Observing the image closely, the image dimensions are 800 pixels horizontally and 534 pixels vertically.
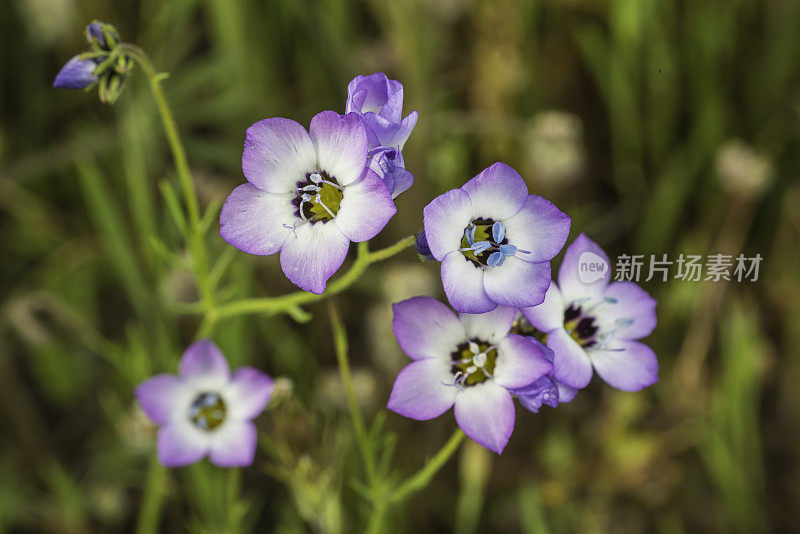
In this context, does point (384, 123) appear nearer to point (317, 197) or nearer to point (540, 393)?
point (317, 197)

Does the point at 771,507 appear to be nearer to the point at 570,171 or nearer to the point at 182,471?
the point at 570,171

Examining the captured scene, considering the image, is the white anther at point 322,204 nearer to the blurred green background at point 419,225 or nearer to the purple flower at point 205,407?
the purple flower at point 205,407

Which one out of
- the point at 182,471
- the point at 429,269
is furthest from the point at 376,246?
the point at 182,471

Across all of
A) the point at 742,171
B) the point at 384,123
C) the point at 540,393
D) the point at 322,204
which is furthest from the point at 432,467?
the point at 742,171

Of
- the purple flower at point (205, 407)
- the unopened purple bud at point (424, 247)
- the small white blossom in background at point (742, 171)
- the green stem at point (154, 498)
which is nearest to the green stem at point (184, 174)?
the purple flower at point (205, 407)

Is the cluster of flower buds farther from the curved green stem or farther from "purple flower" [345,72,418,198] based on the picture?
"purple flower" [345,72,418,198]

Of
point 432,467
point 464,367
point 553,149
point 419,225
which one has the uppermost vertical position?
point 464,367
